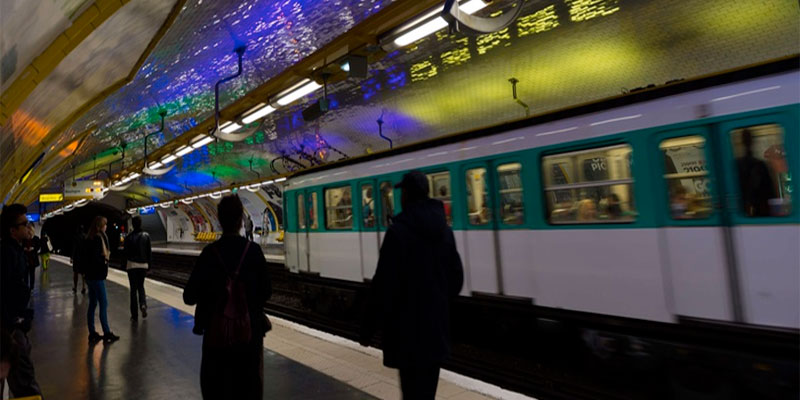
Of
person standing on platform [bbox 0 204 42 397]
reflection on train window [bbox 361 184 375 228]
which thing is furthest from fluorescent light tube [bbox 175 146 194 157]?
person standing on platform [bbox 0 204 42 397]

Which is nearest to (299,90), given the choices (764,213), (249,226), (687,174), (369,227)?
(369,227)

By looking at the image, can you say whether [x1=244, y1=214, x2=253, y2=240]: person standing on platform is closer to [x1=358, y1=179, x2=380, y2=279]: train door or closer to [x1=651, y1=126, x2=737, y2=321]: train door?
[x1=358, y1=179, x2=380, y2=279]: train door

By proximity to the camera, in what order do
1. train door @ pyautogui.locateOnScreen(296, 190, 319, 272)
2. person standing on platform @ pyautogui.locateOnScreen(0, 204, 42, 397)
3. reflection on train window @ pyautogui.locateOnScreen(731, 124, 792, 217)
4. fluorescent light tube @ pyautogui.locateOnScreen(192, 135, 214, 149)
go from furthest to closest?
1. fluorescent light tube @ pyautogui.locateOnScreen(192, 135, 214, 149)
2. train door @ pyautogui.locateOnScreen(296, 190, 319, 272)
3. reflection on train window @ pyautogui.locateOnScreen(731, 124, 792, 217)
4. person standing on platform @ pyautogui.locateOnScreen(0, 204, 42, 397)

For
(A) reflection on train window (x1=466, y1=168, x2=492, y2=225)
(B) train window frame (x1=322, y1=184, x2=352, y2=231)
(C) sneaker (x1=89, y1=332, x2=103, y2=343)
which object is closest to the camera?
(A) reflection on train window (x1=466, y1=168, x2=492, y2=225)

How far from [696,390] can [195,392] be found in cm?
481

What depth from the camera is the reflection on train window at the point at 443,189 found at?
22.0ft

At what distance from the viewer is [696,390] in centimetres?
428

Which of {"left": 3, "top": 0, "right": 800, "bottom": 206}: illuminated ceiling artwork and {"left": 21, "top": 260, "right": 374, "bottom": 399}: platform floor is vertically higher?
{"left": 3, "top": 0, "right": 800, "bottom": 206}: illuminated ceiling artwork

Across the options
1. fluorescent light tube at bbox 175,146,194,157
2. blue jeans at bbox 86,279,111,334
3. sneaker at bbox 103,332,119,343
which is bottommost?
sneaker at bbox 103,332,119,343

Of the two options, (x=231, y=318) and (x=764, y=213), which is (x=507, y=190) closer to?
(x=764, y=213)

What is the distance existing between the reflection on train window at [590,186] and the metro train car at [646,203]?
1cm

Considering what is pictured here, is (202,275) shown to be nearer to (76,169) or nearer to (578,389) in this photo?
(578,389)

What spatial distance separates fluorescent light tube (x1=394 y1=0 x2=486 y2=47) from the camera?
4266 millimetres

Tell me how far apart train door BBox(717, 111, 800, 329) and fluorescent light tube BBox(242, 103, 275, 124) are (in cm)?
684
